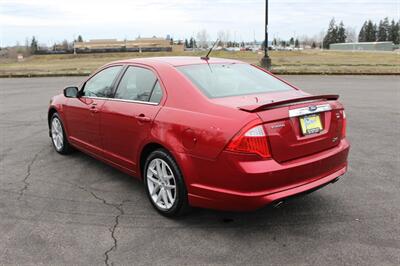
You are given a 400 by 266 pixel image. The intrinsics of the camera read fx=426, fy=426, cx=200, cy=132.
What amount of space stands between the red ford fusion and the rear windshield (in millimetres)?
13

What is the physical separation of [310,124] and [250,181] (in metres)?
0.82

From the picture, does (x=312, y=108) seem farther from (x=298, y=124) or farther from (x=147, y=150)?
(x=147, y=150)

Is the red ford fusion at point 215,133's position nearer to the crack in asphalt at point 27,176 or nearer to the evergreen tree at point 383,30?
the crack in asphalt at point 27,176

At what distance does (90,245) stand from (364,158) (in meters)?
4.24

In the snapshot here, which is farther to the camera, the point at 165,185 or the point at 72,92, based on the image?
the point at 72,92

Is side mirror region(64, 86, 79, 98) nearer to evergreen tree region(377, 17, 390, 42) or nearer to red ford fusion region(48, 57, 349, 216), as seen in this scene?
red ford fusion region(48, 57, 349, 216)

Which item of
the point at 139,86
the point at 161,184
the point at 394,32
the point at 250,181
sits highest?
the point at 394,32

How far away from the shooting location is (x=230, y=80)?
4.53m

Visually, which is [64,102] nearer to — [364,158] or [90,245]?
[90,245]

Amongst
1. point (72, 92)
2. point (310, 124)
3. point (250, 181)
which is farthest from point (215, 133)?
point (72, 92)

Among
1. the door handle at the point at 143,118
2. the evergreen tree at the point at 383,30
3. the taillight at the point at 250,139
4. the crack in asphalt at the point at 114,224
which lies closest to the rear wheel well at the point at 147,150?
the door handle at the point at 143,118

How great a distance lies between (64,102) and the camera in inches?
247

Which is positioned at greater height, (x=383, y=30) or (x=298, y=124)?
(x=383, y=30)

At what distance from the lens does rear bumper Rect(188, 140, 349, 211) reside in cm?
348
